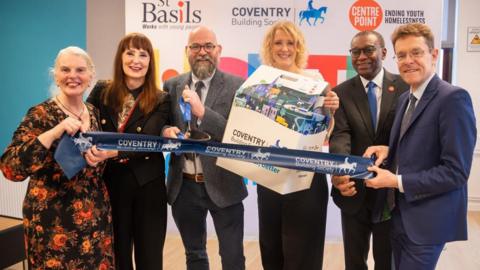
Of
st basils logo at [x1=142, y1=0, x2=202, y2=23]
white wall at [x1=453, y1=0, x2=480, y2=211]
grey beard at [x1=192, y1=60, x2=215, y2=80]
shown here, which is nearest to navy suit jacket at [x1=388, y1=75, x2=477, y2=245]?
grey beard at [x1=192, y1=60, x2=215, y2=80]

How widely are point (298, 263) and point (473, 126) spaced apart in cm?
124

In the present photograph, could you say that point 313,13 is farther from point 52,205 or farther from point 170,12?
point 52,205

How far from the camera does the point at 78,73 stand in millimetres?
2104

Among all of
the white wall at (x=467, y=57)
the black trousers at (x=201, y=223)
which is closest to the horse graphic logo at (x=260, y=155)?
the black trousers at (x=201, y=223)

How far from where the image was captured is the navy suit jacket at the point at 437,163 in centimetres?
181

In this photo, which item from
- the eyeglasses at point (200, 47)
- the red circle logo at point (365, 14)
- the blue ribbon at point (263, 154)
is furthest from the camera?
the red circle logo at point (365, 14)

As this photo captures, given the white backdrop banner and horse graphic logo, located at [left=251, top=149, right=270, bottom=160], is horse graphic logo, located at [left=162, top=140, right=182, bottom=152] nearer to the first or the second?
horse graphic logo, located at [left=251, top=149, right=270, bottom=160]

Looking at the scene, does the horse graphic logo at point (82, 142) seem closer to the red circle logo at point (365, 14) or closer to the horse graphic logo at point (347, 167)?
the horse graphic logo at point (347, 167)

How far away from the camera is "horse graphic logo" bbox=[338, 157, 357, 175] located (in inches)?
80.7

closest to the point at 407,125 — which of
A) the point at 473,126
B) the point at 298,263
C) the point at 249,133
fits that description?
the point at 473,126

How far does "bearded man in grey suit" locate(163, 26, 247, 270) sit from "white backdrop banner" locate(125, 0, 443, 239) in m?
2.06

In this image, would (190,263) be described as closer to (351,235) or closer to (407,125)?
(351,235)

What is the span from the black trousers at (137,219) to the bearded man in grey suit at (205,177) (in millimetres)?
184

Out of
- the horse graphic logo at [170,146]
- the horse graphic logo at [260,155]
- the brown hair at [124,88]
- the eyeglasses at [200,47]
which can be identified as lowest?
the horse graphic logo at [260,155]
